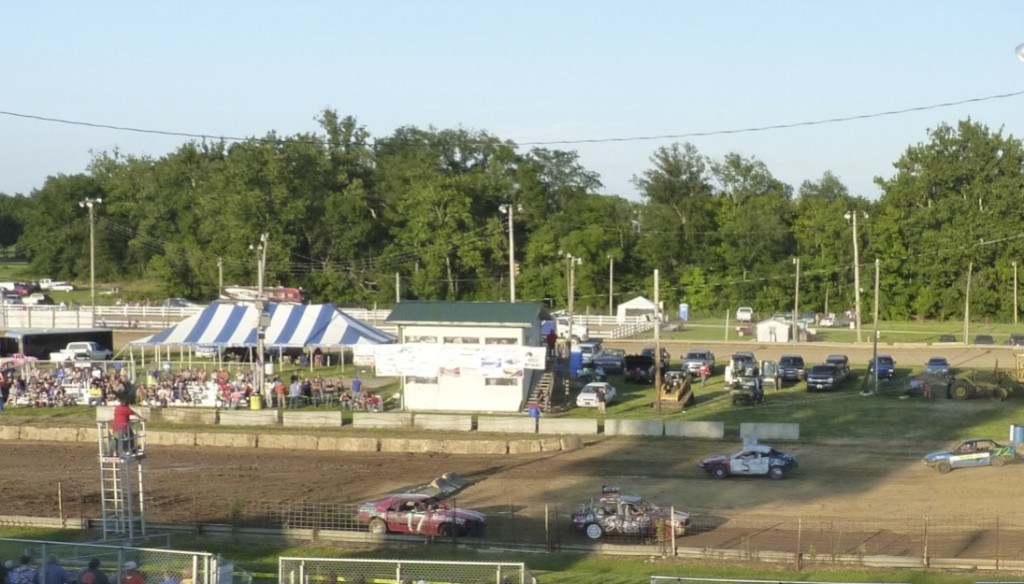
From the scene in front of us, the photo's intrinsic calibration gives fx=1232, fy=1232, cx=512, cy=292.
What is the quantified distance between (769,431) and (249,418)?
19.0 m

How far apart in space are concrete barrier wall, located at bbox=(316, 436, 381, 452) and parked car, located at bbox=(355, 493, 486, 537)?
43.5 feet

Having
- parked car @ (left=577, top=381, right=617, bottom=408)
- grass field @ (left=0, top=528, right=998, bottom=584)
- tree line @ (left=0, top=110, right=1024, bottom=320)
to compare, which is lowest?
grass field @ (left=0, top=528, right=998, bottom=584)

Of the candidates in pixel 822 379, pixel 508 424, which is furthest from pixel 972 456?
pixel 508 424

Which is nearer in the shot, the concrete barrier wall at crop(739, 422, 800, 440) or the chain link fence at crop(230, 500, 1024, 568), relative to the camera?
the chain link fence at crop(230, 500, 1024, 568)

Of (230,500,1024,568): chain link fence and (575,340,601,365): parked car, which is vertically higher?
(575,340,601,365): parked car

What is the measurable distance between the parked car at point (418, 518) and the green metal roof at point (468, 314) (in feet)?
66.2

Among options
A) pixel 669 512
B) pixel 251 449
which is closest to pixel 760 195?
pixel 251 449

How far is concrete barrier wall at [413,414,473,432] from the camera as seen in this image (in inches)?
1735

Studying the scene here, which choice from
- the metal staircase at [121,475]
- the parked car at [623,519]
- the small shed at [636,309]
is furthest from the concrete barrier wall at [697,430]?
the small shed at [636,309]

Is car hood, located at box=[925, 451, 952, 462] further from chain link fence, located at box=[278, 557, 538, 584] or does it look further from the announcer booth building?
chain link fence, located at box=[278, 557, 538, 584]

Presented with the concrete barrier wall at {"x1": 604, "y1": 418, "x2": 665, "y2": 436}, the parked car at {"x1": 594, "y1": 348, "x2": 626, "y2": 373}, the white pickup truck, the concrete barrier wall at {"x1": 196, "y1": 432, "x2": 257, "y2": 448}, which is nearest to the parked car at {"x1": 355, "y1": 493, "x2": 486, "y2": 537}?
the concrete barrier wall at {"x1": 604, "y1": 418, "x2": 665, "y2": 436}

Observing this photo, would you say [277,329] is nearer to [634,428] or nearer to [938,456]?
[634,428]

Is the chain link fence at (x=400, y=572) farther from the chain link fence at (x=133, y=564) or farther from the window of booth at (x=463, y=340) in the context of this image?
the window of booth at (x=463, y=340)

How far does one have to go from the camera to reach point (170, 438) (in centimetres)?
4353
